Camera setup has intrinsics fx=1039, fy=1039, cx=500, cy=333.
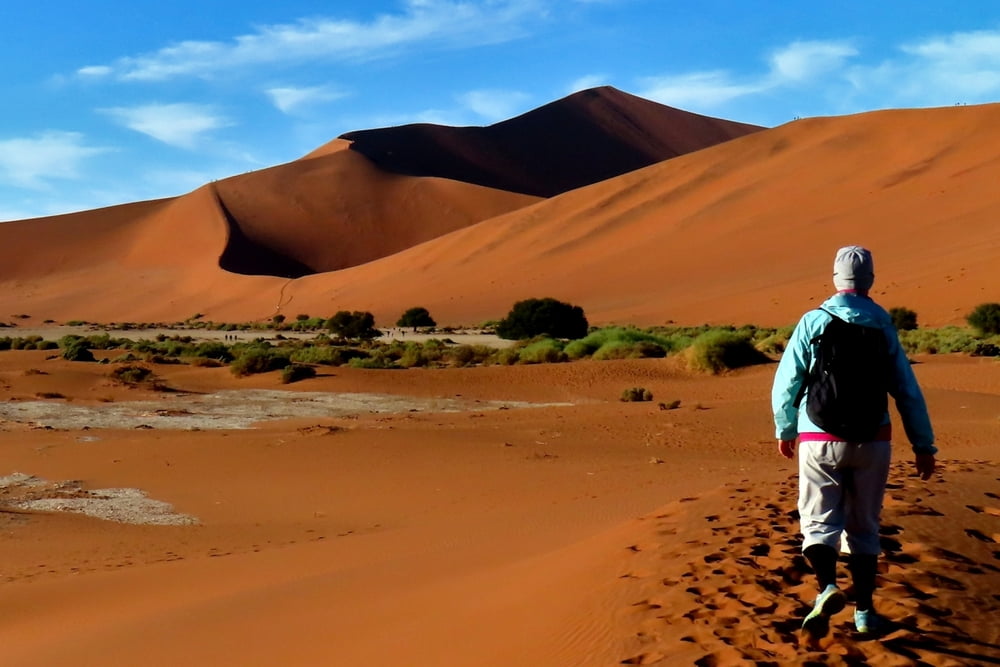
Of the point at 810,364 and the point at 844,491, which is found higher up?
the point at 810,364

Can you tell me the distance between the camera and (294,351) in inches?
1342

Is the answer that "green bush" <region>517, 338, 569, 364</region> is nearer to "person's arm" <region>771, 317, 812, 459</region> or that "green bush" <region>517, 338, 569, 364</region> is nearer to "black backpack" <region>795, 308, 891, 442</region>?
"person's arm" <region>771, 317, 812, 459</region>

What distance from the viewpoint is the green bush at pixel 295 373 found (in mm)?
26172

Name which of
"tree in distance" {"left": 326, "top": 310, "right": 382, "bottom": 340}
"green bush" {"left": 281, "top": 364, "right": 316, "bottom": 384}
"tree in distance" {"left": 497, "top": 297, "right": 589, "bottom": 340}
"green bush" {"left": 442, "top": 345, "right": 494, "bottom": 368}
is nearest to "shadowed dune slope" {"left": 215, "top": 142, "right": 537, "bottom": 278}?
"tree in distance" {"left": 326, "top": 310, "right": 382, "bottom": 340}

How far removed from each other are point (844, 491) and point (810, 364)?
1.96ft

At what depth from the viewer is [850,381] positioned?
15.0 feet

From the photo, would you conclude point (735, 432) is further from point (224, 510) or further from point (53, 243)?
point (53, 243)

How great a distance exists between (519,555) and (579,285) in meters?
57.0

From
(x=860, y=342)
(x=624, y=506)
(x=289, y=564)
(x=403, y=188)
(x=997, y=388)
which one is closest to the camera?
(x=860, y=342)

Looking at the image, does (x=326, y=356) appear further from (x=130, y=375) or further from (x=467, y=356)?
(x=130, y=375)

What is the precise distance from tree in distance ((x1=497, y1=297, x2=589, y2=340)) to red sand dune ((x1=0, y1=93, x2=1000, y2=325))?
873 centimetres

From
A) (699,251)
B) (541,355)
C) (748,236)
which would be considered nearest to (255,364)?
(541,355)

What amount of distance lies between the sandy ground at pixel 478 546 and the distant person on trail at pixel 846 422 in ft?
1.12

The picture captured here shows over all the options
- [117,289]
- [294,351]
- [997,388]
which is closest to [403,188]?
[117,289]
